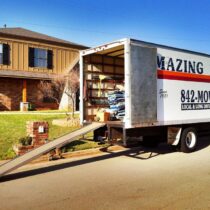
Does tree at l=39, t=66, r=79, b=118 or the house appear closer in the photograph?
tree at l=39, t=66, r=79, b=118

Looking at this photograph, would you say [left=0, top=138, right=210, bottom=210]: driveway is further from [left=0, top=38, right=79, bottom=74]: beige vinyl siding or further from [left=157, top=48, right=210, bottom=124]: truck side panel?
[left=0, top=38, right=79, bottom=74]: beige vinyl siding

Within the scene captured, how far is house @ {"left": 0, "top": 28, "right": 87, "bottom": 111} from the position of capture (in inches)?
1119

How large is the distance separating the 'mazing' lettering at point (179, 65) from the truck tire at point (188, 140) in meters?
2.06

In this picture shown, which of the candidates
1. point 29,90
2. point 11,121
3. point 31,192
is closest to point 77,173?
point 31,192

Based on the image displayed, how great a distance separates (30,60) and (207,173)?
23464 millimetres

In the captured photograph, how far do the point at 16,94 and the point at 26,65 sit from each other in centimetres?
273

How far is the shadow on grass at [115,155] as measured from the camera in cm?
909

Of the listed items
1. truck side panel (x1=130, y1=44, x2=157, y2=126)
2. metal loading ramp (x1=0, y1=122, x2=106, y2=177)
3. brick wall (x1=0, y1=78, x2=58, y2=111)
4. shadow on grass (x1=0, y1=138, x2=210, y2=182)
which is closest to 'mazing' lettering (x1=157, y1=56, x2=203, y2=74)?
truck side panel (x1=130, y1=44, x2=157, y2=126)

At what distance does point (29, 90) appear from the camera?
29.3 m

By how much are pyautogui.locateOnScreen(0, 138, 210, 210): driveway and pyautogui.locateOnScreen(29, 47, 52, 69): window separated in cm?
2025

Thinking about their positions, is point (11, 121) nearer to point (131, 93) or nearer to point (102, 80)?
point (102, 80)

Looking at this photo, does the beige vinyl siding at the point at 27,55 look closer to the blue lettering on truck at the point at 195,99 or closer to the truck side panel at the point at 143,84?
the blue lettering on truck at the point at 195,99

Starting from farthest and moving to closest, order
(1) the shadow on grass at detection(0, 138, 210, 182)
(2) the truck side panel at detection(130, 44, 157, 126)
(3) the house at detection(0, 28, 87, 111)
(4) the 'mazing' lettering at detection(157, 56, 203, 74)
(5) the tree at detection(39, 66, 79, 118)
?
(3) the house at detection(0, 28, 87, 111)
(5) the tree at detection(39, 66, 79, 118)
(4) the 'mazing' lettering at detection(157, 56, 203, 74)
(2) the truck side panel at detection(130, 44, 157, 126)
(1) the shadow on grass at detection(0, 138, 210, 182)

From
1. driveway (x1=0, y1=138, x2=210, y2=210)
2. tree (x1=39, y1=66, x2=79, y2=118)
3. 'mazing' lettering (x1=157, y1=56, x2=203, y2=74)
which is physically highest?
tree (x1=39, y1=66, x2=79, y2=118)
